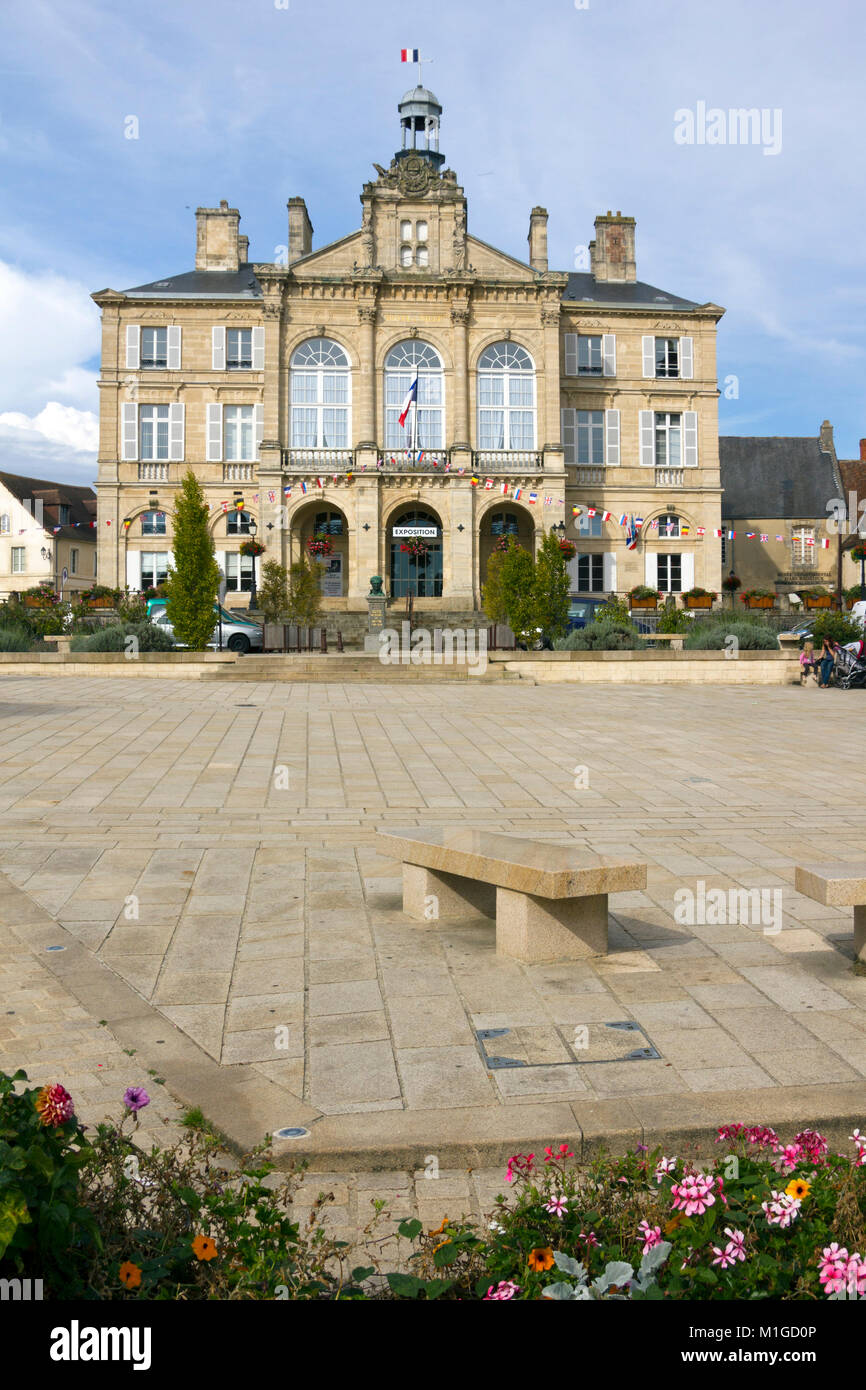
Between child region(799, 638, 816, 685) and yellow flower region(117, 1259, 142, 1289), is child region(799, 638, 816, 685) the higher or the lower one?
the higher one

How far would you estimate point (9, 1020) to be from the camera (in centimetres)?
450

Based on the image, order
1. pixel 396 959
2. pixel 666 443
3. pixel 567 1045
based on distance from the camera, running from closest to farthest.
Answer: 1. pixel 567 1045
2. pixel 396 959
3. pixel 666 443

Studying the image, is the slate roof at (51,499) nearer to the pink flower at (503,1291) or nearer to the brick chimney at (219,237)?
the brick chimney at (219,237)

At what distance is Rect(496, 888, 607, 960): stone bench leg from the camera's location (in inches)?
213

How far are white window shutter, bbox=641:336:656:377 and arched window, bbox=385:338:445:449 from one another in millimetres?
8866

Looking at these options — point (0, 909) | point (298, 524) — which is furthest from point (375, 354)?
point (0, 909)

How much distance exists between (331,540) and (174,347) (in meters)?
9.99

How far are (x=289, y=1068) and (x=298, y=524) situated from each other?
4024 cm

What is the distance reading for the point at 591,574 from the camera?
147 ft

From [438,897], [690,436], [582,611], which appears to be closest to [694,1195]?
[438,897]

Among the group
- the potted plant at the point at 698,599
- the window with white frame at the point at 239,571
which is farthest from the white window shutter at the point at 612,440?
the window with white frame at the point at 239,571

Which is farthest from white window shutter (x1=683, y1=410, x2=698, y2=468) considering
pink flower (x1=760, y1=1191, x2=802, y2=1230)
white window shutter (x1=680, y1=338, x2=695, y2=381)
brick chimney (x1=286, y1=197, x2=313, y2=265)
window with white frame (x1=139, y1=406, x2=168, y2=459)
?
pink flower (x1=760, y1=1191, x2=802, y2=1230)

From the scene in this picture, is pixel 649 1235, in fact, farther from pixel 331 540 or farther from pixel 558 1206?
pixel 331 540

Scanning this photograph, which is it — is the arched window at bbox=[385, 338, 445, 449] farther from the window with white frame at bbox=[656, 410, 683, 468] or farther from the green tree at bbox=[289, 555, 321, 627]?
the green tree at bbox=[289, 555, 321, 627]
